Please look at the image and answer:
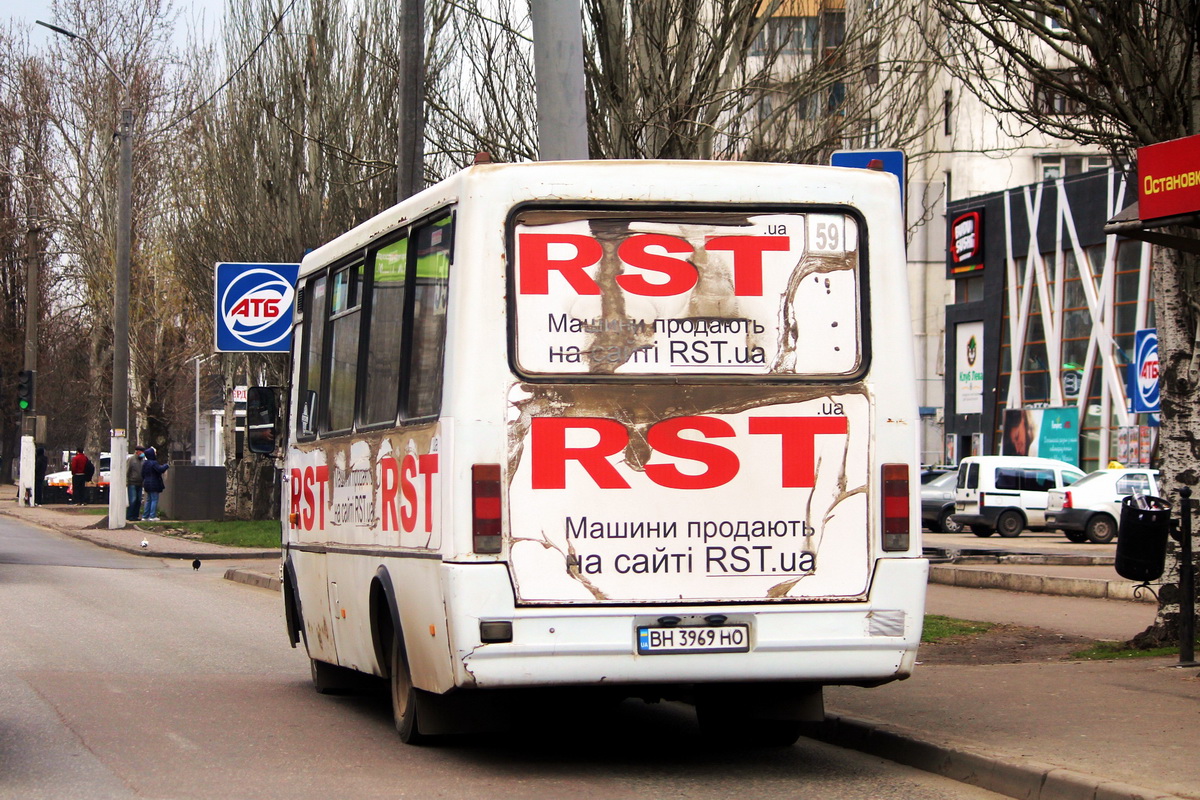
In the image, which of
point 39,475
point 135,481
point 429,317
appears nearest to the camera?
point 429,317

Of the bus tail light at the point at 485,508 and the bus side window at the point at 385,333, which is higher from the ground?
the bus side window at the point at 385,333

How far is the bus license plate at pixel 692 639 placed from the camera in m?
7.82

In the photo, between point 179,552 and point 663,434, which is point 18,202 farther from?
point 663,434

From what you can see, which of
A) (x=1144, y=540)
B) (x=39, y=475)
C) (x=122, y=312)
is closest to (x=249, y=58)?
(x=122, y=312)

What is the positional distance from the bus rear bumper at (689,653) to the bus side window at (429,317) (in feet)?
3.13

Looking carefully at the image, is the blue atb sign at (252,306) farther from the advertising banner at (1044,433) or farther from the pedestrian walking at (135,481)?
the advertising banner at (1044,433)

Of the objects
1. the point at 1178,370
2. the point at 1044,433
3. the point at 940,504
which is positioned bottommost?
the point at 940,504

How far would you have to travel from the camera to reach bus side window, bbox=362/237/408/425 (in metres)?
8.88

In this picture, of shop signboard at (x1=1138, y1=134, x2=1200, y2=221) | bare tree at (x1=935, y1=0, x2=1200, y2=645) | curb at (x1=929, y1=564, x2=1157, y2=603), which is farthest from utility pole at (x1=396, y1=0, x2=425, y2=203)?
shop signboard at (x1=1138, y1=134, x2=1200, y2=221)

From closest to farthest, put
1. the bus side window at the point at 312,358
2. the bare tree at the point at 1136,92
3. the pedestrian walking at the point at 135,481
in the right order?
the bus side window at the point at 312,358, the bare tree at the point at 1136,92, the pedestrian walking at the point at 135,481

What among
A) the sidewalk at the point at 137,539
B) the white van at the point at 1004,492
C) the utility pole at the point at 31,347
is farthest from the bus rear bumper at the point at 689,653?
the utility pole at the point at 31,347

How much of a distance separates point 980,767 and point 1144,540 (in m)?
4.13

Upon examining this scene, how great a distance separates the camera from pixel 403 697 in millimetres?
9016

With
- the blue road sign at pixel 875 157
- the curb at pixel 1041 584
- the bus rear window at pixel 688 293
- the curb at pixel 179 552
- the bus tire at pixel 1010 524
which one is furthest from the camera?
the bus tire at pixel 1010 524
